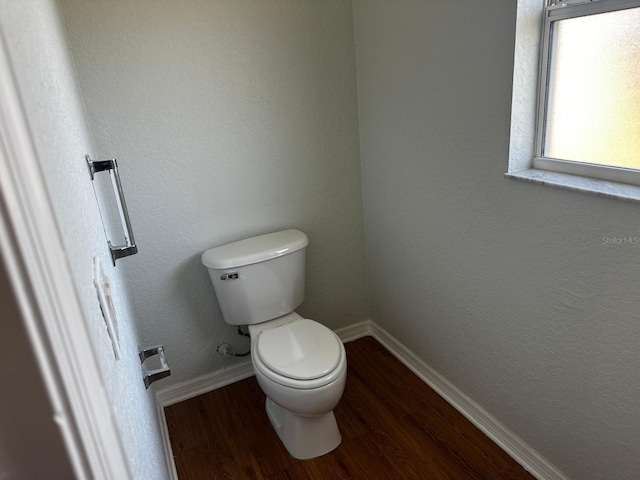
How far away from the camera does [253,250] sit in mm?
1993

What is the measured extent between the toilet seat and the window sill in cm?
88

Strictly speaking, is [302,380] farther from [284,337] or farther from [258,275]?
[258,275]

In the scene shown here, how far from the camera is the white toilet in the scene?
1.72 meters

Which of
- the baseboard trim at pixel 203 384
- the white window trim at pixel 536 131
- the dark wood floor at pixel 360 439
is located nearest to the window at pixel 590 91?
the white window trim at pixel 536 131

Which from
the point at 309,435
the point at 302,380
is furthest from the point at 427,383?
the point at 302,380

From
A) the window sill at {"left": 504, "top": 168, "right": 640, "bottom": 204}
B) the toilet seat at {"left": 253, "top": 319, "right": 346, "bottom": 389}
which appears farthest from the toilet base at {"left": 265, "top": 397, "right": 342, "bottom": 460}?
the window sill at {"left": 504, "top": 168, "right": 640, "bottom": 204}

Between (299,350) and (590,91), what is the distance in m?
1.28

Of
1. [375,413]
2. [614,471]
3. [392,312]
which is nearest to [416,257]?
[392,312]

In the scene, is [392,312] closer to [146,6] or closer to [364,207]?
[364,207]

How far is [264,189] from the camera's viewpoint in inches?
83.7

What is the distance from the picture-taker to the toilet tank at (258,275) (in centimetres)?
196

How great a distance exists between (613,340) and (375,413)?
102cm

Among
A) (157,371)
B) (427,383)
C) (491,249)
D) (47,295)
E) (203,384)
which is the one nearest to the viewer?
(47,295)

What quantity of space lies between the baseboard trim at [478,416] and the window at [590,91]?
3.21 feet
